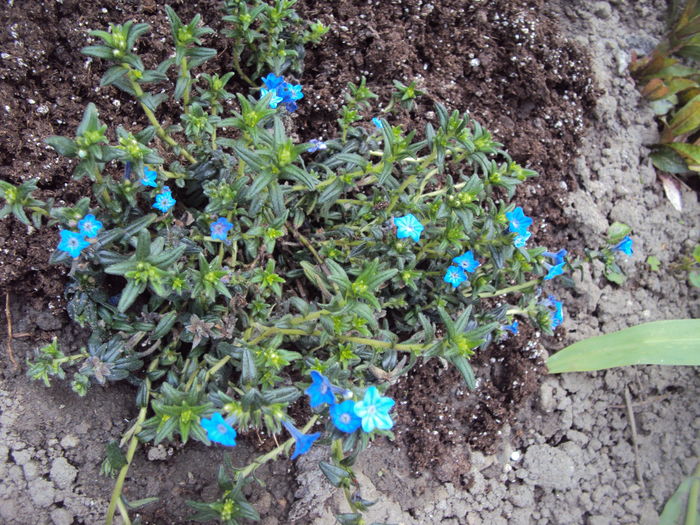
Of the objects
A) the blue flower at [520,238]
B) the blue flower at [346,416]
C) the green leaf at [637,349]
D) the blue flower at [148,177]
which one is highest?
the blue flower at [520,238]

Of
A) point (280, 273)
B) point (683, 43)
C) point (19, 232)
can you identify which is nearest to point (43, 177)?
point (19, 232)

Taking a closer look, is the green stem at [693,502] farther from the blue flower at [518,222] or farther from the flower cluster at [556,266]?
the blue flower at [518,222]

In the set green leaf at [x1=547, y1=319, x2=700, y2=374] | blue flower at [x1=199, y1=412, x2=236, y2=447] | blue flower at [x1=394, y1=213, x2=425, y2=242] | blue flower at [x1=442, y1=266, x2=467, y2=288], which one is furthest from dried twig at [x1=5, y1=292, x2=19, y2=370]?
green leaf at [x1=547, y1=319, x2=700, y2=374]

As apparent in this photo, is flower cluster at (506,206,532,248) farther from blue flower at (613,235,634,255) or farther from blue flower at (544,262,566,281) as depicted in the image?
blue flower at (613,235,634,255)

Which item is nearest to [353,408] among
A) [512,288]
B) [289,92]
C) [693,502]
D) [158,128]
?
[512,288]

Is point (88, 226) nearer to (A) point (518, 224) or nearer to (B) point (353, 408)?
(B) point (353, 408)

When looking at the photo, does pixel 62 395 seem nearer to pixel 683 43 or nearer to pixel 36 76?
pixel 36 76

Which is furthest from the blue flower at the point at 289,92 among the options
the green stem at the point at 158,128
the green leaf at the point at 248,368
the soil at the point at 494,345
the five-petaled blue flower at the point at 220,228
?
the green leaf at the point at 248,368
